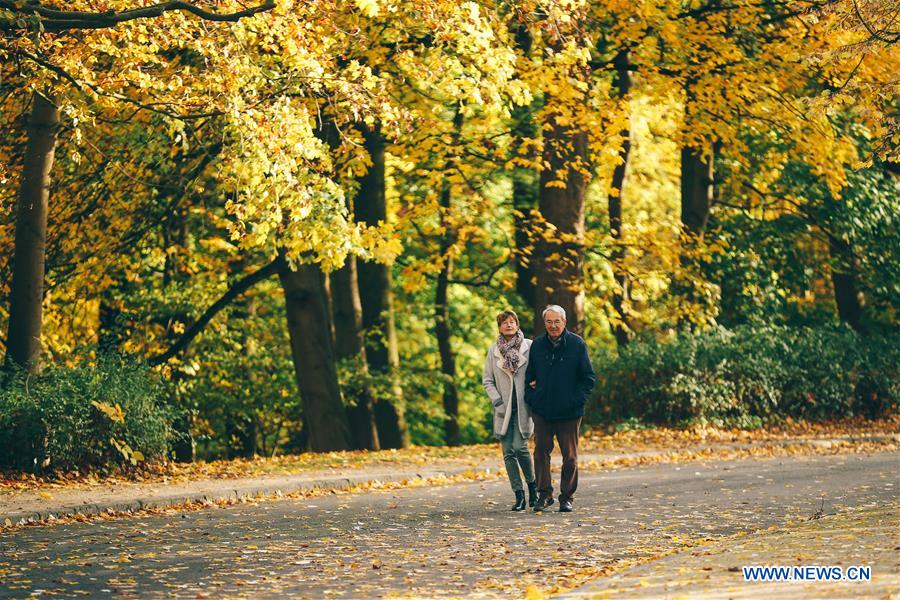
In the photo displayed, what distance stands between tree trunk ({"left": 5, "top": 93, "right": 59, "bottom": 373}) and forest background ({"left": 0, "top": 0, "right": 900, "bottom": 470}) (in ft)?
0.15

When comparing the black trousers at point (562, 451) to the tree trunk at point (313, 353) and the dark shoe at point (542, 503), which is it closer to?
the dark shoe at point (542, 503)

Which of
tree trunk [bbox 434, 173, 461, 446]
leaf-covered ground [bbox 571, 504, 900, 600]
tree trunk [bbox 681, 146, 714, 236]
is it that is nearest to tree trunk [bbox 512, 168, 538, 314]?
tree trunk [bbox 434, 173, 461, 446]

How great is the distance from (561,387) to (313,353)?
10.7 m

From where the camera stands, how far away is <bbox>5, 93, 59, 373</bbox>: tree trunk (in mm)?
18922

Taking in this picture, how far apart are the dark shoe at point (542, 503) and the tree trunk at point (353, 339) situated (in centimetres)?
1274

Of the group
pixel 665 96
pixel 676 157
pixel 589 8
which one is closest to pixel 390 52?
pixel 589 8

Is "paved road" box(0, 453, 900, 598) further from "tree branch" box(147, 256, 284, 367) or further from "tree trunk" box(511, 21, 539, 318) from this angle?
"tree branch" box(147, 256, 284, 367)

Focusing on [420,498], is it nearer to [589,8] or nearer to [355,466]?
[355,466]

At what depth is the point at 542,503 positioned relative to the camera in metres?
13.6

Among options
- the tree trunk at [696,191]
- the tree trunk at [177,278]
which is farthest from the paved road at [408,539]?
the tree trunk at [696,191]

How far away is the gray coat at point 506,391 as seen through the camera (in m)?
13.7

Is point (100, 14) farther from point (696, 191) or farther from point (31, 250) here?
point (696, 191)

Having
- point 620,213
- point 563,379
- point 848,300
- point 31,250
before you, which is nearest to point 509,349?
point 563,379

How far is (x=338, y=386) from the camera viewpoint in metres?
24.0
